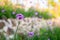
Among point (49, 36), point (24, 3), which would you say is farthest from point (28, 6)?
point (49, 36)

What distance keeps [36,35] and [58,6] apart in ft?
1.38

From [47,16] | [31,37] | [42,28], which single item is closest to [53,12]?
[47,16]

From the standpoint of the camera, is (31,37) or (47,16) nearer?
(31,37)

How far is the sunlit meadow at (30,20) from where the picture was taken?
6.32 ft

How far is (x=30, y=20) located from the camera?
2.00 meters

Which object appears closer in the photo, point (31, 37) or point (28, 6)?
point (31, 37)

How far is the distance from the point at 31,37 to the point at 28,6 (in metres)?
0.36

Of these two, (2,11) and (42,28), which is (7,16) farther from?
(42,28)

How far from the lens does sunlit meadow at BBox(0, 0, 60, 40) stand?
1927 mm

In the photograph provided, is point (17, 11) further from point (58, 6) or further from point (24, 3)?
point (58, 6)

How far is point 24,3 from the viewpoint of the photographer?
2.04m

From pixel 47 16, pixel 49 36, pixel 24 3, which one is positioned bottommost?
pixel 49 36

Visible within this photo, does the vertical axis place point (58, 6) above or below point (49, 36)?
above

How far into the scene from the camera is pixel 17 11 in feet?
6.51
